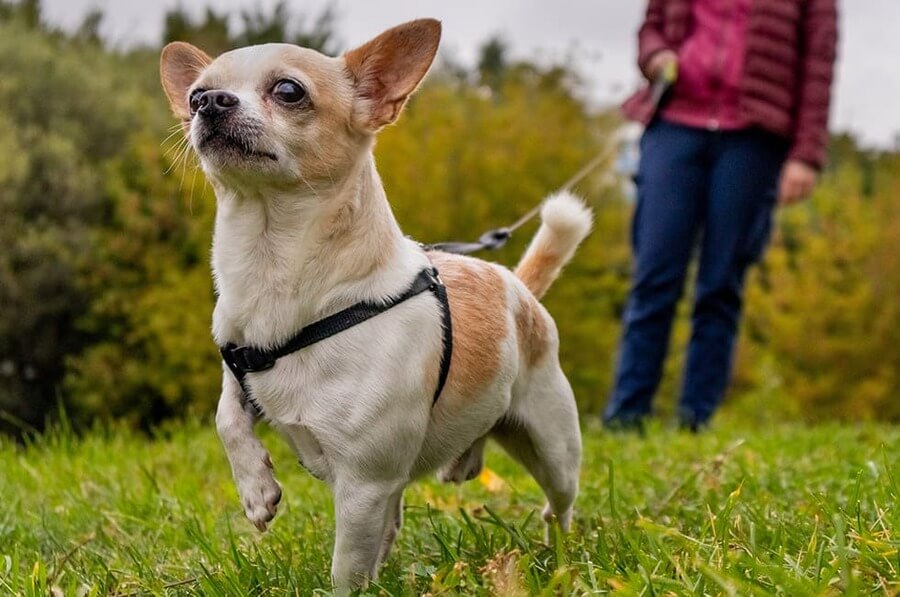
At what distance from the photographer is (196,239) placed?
14.3 m

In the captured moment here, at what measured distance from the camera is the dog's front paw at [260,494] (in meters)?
2.27

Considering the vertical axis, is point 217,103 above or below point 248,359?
above

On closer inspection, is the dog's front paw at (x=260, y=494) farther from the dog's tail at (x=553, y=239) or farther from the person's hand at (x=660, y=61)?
the person's hand at (x=660, y=61)

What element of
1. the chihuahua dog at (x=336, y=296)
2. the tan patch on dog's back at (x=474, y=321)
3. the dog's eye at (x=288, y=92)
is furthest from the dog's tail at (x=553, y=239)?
the dog's eye at (x=288, y=92)

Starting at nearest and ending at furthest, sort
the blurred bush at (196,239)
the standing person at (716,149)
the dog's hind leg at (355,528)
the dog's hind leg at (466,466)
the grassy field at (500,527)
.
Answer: the grassy field at (500,527) → the dog's hind leg at (355,528) → the dog's hind leg at (466,466) → the standing person at (716,149) → the blurred bush at (196,239)

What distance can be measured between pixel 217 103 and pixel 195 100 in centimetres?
12

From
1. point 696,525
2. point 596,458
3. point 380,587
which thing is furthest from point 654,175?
point 380,587

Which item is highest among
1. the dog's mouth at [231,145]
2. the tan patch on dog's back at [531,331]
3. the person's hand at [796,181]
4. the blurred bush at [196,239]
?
the dog's mouth at [231,145]

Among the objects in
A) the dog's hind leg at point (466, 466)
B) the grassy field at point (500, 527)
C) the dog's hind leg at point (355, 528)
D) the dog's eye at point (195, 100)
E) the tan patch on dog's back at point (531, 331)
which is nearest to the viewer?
the grassy field at point (500, 527)

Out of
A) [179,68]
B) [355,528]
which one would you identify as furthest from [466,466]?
[179,68]

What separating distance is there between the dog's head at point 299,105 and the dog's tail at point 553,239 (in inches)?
33.2

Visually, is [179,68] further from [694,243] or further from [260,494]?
[694,243]

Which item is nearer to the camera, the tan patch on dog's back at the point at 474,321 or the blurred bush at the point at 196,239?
the tan patch on dog's back at the point at 474,321

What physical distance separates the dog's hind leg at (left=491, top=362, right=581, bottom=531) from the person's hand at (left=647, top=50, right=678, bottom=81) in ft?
8.12
